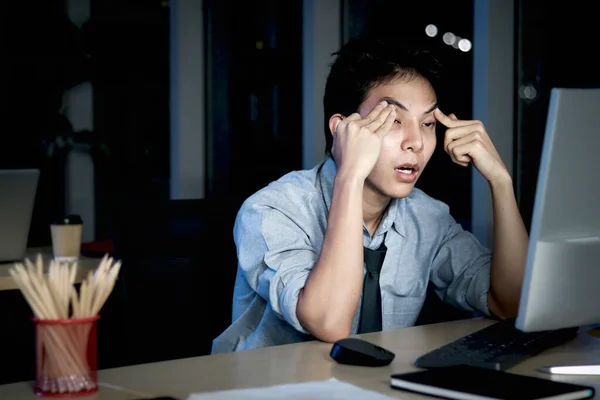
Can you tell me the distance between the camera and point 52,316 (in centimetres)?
98

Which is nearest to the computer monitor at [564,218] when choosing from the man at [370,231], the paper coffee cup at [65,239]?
the man at [370,231]

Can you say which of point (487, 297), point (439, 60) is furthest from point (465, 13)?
point (487, 297)

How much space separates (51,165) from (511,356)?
3.42 metres

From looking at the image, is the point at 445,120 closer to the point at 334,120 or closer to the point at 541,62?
the point at 334,120

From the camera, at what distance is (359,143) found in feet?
5.04

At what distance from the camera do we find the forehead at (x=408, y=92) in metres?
1.72

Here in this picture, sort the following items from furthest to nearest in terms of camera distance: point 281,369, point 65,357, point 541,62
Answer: point 541,62 < point 281,369 < point 65,357

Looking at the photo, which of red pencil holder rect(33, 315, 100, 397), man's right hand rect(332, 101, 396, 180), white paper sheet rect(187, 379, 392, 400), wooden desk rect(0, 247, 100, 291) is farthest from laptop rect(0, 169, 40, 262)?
white paper sheet rect(187, 379, 392, 400)

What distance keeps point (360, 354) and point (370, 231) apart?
2.26 ft

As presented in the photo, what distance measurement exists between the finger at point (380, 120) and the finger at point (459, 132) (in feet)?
0.58

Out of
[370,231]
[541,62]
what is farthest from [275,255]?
[541,62]

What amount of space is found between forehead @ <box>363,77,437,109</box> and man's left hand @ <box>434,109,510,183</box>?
4 cm

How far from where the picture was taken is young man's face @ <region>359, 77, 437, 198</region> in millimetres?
1685

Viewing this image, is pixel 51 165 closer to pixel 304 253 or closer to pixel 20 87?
pixel 20 87
